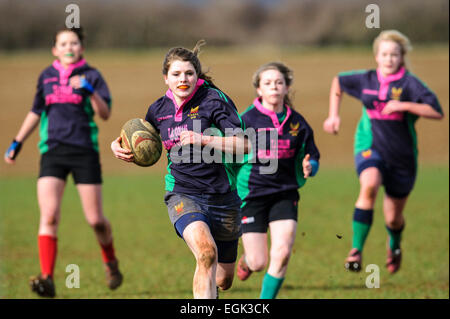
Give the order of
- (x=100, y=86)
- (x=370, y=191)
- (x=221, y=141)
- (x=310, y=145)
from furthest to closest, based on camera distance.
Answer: (x=370, y=191), (x=100, y=86), (x=310, y=145), (x=221, y=141)

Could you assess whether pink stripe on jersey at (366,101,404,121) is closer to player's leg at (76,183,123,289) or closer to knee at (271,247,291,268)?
knee at (271,247,291,268)

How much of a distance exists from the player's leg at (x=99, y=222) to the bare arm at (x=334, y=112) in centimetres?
249

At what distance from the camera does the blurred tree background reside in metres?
51.8

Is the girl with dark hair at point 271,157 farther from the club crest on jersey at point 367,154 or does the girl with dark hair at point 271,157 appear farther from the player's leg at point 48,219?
the player's leg at point 48,219

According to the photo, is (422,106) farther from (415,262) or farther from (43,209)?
(43,209)

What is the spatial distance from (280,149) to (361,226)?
5.85ft

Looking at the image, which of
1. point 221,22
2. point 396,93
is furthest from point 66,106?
point 221,22

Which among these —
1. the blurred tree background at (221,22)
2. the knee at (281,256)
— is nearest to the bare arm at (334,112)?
the knee at (281,256)

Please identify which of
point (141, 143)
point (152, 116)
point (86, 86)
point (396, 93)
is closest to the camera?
point (141, 143)

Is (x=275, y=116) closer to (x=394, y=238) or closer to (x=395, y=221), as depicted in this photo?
(x=395, y=221)

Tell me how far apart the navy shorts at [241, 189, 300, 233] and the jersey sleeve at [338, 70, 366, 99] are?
2144 mm

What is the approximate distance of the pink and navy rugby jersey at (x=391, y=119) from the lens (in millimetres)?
7918

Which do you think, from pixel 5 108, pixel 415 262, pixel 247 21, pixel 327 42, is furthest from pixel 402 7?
pixel 415 262

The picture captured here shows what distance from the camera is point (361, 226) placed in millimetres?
7746
